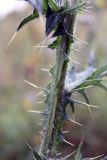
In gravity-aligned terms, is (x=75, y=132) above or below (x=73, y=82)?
below

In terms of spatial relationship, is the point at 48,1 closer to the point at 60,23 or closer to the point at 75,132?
the point at 60,23

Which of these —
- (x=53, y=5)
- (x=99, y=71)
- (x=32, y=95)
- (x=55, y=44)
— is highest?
(x=53, y=5)

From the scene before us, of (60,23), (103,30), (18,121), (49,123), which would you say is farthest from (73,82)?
(103,30)

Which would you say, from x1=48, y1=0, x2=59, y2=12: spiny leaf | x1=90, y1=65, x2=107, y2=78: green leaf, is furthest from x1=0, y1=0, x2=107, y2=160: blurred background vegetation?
x1=48, y1=0, x2=59, y2=12: spiny leaf

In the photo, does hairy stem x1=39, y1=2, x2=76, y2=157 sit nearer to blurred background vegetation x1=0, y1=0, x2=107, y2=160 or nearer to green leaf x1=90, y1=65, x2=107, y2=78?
green leaf x1=90, y1=65, x2=107, y2=78

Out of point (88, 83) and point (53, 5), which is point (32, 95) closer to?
point (88, 83)

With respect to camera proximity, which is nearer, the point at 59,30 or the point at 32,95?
the point at 59,30

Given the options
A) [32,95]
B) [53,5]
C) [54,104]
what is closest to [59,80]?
[54,104]
